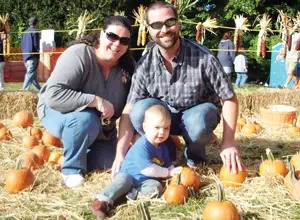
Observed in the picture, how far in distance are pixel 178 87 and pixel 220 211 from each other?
1.28 meters

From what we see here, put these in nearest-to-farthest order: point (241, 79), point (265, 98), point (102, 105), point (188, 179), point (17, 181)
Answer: point (188, 179) → point (17, 181) → point (102, 105) → point (265, 98) → point (241, 79)

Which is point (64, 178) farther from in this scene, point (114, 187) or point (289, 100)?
point (289, 100)

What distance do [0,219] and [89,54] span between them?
4.85 feet

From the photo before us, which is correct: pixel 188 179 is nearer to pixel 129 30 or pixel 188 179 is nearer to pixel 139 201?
pixel 139 201

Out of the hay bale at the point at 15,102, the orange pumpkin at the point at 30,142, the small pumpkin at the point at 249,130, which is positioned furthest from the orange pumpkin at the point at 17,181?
the hay bale at the point at 15,102

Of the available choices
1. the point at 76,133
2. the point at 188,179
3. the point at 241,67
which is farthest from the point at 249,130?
the point at 241,67

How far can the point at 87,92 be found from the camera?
12.2ft

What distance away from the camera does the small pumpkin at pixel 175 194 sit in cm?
298

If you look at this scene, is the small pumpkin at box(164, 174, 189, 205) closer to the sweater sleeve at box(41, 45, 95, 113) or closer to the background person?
the background person

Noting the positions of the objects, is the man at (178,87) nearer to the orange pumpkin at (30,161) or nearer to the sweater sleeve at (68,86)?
the sweater sleeve at (68,86)

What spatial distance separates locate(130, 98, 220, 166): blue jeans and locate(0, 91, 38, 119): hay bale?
11.9 feet

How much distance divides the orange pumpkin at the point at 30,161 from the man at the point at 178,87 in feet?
2.77

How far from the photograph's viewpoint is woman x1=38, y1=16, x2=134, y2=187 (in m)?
3.52

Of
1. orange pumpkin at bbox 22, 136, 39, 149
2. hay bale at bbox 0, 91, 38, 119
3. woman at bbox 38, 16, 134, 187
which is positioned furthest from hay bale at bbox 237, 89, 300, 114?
woman at bbox 38, 16, 134, 187
